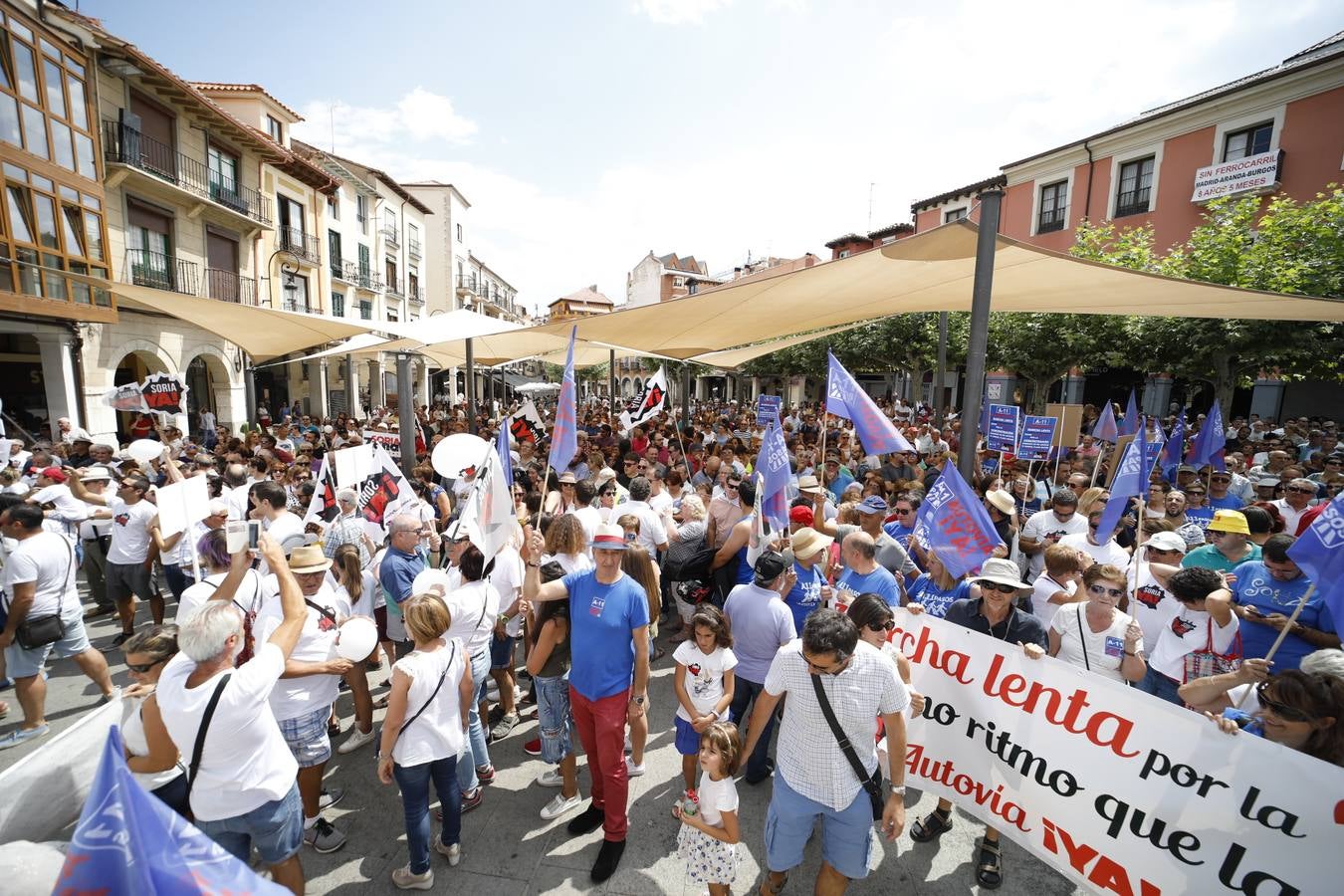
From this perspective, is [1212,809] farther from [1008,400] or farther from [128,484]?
[1008,400]

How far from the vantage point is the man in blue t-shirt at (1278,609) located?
3.26 metres

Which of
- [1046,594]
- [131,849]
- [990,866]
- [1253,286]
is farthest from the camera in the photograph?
[1253,286]

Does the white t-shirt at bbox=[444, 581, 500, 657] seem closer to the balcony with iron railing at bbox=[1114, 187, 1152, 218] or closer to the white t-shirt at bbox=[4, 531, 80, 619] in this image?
the white t-shirt at bbox=[4, 531, 80, 619]

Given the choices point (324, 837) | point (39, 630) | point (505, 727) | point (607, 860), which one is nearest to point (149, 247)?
point (39, 630)

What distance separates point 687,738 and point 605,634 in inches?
36.9

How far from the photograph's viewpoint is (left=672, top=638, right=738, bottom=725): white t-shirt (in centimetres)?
330

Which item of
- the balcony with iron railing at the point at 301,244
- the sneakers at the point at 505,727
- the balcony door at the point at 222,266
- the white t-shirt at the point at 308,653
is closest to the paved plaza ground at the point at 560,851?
the sneakers at the point at 505,727

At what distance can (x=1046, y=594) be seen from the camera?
12.7 feet

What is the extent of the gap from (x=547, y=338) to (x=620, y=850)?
10007 millimetres

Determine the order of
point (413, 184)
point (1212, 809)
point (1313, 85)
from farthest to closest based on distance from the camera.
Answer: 1. point (413, 184)
2. point (1313, 85)
3. point (1212, 809)

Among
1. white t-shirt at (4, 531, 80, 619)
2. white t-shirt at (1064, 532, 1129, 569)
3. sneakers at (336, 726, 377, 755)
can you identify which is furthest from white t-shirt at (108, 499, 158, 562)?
white t-shirt at (1064, 532, 1129, 569)

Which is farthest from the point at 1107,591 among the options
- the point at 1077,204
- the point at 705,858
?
the point at 1077,204

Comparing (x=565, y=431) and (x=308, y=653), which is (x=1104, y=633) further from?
(x=308, y=653)

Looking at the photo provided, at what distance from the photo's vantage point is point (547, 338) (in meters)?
11.9
